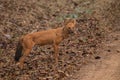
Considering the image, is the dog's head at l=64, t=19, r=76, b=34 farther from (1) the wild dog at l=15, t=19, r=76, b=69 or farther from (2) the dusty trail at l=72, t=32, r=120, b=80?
(2) the dusty trail at l=72, t=32, r=120, b=80

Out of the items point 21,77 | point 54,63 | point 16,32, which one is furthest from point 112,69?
point 16,32

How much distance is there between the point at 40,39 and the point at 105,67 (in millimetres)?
2407

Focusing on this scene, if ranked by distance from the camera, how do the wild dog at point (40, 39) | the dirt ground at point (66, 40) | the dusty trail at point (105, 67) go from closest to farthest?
1. the dusty trail at point (105, 67)
2. the wild dog at point (40, 39)
3. the dirt ground at point (66, 40)

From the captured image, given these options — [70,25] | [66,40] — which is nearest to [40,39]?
[70,25]

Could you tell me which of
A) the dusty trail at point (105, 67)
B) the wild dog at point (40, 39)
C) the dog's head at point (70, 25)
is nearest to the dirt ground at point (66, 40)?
the dusty trail at point (105, 67)

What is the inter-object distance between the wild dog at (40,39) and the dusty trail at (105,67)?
1192mm

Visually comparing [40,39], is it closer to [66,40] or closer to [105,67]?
[105,67]

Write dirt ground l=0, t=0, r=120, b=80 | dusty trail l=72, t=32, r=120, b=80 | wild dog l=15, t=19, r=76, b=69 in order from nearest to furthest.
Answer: dusty trail l=72, t=32, r=120, b=80 < wild dog l=15, t=19, r=76, b=69 < dirt ground l=0, t=0, r=120, b=80

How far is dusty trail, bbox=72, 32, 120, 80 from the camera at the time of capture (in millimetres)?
10617

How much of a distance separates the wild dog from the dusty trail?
1.19 metres

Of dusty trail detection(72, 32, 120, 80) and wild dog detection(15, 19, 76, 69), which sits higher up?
wild dog detection(15, 19, 76, 69)

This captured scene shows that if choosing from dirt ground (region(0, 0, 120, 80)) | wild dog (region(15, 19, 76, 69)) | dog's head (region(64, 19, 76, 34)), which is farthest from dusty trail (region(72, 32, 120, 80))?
dog's head (region(64, 19, 76, 34))

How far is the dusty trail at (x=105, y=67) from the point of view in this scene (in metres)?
→ 10.6

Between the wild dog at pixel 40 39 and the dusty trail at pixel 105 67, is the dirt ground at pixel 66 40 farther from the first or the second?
the wild dog at pixel 40 39
